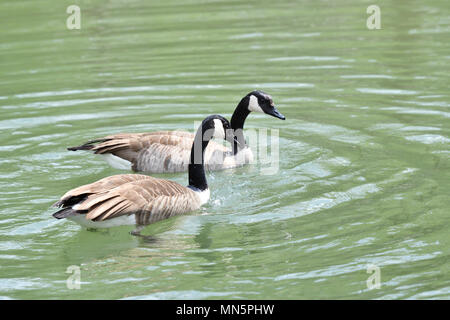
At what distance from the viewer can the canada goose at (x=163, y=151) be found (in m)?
12.0

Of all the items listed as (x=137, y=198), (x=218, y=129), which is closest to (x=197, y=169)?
(x=218, y=129)

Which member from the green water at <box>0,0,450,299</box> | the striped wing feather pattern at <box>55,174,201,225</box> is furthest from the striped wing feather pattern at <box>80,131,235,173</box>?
the striped wing feather pattern at <box>55,174,201,225</box>

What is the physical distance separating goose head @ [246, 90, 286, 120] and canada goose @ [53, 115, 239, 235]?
1.55 meters

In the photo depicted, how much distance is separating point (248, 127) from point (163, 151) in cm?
242

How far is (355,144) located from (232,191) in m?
2.42

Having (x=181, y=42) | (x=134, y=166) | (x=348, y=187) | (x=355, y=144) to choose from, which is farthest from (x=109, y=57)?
(x=348, y=187)

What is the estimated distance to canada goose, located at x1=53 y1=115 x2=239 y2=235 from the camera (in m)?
9.15

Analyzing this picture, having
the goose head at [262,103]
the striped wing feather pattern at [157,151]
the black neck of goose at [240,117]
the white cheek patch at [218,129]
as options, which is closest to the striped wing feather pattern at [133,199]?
the white cheek patch at [218,129]

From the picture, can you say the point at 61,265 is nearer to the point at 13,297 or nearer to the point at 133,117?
the point at 13,297

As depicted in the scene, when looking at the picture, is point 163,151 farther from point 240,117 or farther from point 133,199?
point 133,199

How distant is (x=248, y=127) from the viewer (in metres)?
14.0

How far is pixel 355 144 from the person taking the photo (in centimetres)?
1249

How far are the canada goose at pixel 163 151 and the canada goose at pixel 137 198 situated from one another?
114cm

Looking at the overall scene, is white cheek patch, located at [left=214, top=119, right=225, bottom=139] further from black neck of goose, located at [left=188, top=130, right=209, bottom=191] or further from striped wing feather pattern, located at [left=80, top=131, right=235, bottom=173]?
striped wing feather pattern, located at [left=80, top=131, right=235, bottom=173]
